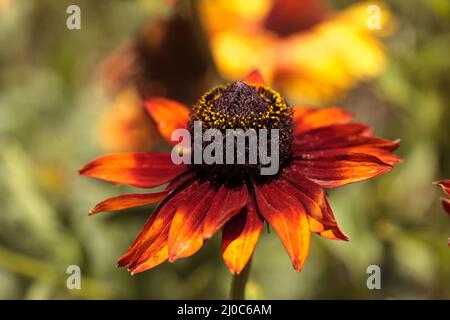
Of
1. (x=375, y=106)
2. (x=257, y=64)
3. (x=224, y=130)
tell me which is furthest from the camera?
(x=375, y=106)

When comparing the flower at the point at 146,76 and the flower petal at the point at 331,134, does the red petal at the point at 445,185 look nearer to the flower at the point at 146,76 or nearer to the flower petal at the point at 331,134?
the flower petal at the point at 331,134

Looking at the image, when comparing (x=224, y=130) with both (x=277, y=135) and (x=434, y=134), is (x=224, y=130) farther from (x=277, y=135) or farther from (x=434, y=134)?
(x=434, y=134)

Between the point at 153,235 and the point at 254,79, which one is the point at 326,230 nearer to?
the point at 153,235

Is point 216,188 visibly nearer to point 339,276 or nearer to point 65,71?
point 339,276

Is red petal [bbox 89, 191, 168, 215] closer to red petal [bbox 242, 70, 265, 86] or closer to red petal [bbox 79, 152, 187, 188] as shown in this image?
red petal [bbox 79, 152, 187, 188]
